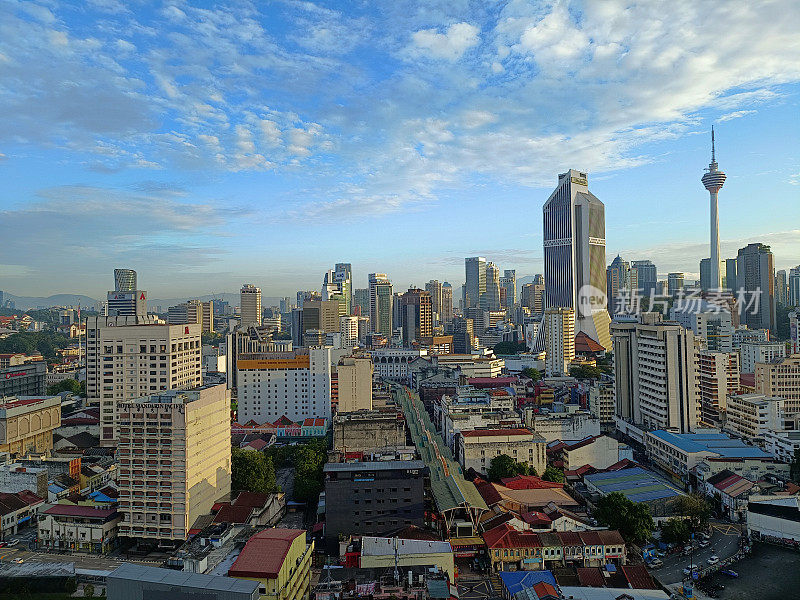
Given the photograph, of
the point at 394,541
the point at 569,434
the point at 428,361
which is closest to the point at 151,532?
the point at 394,541

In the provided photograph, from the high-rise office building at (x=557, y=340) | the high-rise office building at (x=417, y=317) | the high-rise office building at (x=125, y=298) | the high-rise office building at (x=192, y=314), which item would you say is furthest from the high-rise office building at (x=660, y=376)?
the high-rise office building at (x=192, y=314)

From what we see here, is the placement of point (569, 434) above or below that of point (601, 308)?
below

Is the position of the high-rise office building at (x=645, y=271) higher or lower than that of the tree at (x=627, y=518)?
higher

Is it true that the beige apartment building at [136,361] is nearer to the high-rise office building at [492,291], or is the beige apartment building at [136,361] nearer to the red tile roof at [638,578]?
the red tile roof at [638,578]

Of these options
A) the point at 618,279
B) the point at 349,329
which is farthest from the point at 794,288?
the point at 349,329

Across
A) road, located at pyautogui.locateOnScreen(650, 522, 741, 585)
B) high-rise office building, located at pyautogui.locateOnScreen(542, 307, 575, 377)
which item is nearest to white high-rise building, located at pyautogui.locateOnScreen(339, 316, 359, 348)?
high-rise office building, located at pyautogui.locateOnScreen(542, 307, 575, 377)

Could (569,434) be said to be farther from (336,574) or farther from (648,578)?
(336,574)
